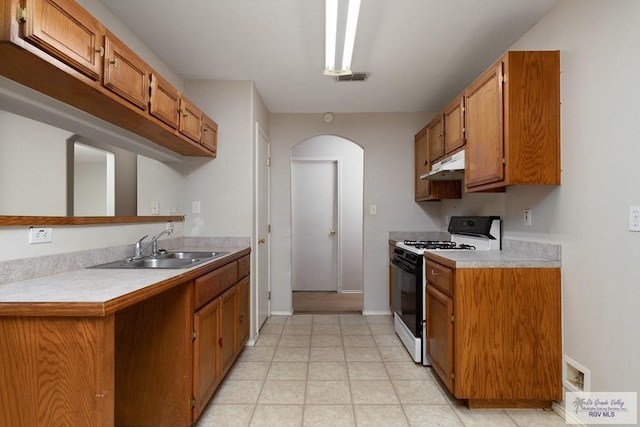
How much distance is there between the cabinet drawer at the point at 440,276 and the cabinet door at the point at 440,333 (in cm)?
4

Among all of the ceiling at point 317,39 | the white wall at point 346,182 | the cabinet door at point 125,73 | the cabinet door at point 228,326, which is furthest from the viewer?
the white wall at point 346,182

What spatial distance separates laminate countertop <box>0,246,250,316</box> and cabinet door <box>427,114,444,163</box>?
2.30 m

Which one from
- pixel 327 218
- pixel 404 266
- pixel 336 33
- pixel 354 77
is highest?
pixel 354 77

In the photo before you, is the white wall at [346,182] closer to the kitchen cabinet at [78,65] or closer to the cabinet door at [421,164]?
the cabinet door at [421,164]

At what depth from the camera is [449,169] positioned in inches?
104

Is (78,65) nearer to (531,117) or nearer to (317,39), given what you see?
(317,39)

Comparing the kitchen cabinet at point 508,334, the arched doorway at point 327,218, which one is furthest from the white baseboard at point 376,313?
the kitchen cabinet at point 508,334

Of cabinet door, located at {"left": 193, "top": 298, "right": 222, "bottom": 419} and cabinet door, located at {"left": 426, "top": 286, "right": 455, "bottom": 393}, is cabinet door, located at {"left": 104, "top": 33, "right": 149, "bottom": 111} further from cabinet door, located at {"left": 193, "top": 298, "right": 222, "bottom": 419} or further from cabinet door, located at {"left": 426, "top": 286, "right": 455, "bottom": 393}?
cabinet door, located at {"left": 426, "top": 286, "right": 455, "bottom": 393}

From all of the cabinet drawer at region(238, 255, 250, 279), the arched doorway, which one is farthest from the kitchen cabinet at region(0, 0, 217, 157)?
the arched doorway

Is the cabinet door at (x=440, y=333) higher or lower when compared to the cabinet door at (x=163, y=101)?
lower

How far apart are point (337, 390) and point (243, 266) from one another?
1.16 m

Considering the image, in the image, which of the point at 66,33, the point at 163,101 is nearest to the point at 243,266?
the point at 163,101

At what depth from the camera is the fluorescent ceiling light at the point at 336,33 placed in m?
1.69

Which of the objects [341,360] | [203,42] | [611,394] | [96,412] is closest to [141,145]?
[203,42]
